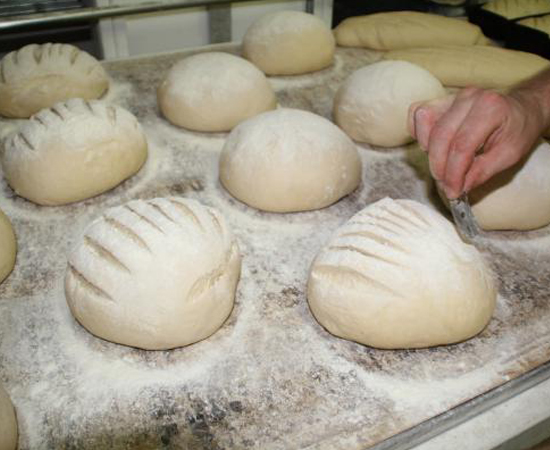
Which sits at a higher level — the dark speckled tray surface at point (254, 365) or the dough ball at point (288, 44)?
the dough ball at point (288, 44)

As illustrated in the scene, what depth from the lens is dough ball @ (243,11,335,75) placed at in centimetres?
260

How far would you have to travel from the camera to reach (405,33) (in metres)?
2.92

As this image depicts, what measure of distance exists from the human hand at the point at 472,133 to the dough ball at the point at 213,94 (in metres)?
0.88

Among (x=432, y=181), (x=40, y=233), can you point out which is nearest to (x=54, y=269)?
(x=40, y=233)

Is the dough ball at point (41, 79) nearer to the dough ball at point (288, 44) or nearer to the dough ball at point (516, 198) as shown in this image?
the dough ball at point (288, 44)

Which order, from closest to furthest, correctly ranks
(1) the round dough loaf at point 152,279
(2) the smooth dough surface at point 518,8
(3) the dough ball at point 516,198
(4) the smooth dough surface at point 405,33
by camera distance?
(1) the round dough loaf at point 152,279 < (3) the dough ball at point 516,198 < (4) the smooth dough surface at point 405,33 < (2) the smooth dough surface at point 518,8

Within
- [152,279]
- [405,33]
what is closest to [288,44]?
[405,33]

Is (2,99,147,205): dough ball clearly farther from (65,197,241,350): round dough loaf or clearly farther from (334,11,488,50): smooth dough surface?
(334,11,488,50): smooth dough surface

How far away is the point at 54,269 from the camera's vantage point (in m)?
1.62

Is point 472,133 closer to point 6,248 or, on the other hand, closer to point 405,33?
point 6,248

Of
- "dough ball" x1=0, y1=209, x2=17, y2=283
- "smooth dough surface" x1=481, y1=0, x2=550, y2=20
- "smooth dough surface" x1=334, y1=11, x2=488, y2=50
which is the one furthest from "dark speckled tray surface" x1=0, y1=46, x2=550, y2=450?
"smooth dough surface" x1=481, y1=0, x2=550, y2=20

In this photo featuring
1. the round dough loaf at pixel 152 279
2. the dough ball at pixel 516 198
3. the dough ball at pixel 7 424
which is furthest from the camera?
the dough ball at pixel 516 198

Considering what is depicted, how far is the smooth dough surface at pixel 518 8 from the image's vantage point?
3.10 metres

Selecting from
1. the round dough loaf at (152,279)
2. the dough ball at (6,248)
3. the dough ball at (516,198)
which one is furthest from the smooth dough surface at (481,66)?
the dough ball at (6,248)
